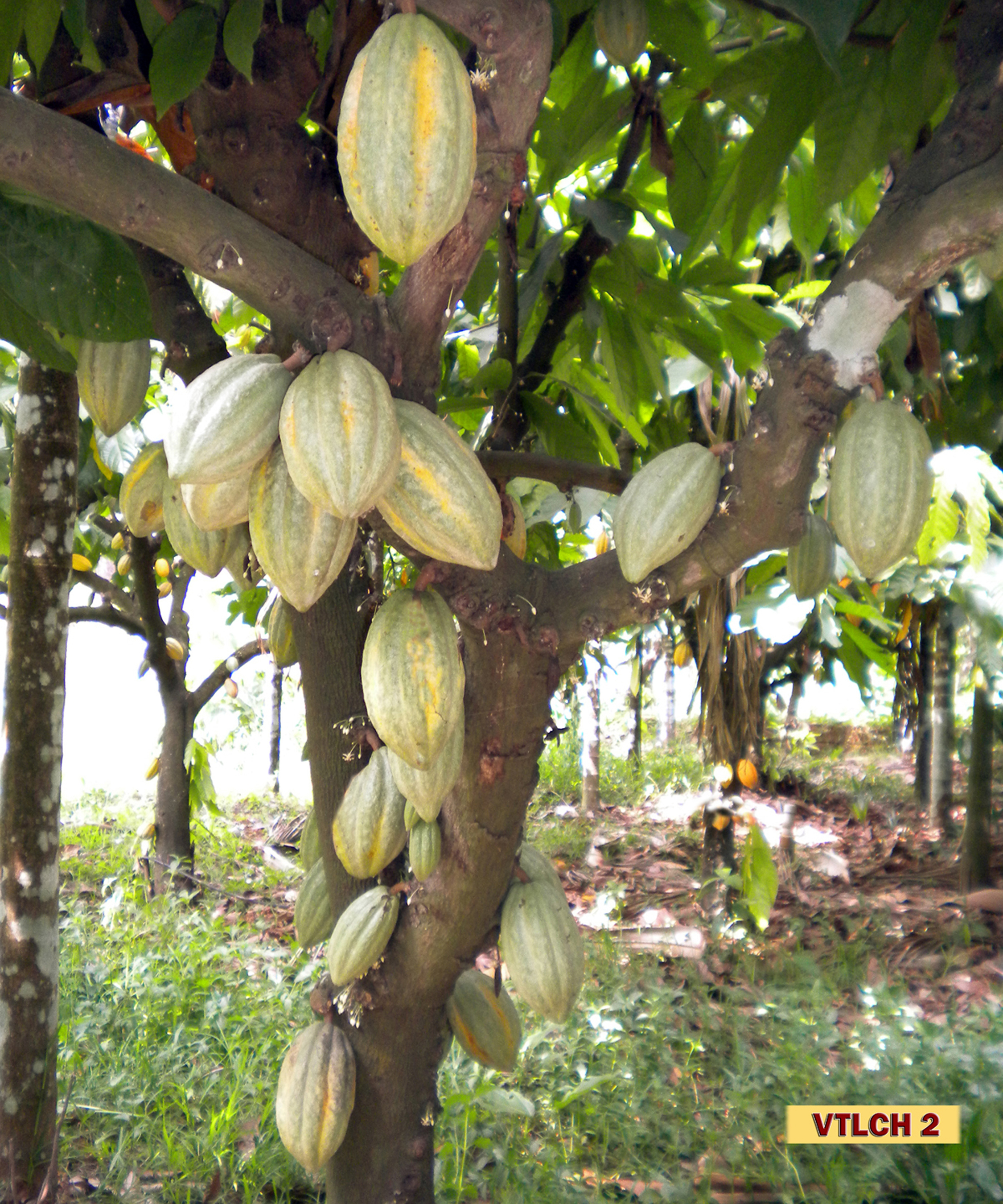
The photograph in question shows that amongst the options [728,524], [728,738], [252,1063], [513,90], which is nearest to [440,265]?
[513,90]

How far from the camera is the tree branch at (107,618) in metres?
3.67

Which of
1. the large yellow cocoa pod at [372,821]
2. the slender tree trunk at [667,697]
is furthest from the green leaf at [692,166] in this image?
the slender tree trunk at [667,697]

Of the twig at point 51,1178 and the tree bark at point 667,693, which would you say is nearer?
the twig at point 51,1178

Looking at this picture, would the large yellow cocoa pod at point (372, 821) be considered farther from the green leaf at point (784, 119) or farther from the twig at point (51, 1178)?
the green leaf at point (784, 119)

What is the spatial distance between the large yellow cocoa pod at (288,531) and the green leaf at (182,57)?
1.39ft

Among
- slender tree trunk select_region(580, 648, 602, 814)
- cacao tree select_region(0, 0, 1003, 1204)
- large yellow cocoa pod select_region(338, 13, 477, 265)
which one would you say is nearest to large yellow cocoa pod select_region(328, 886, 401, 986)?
cacao tree select_region(0, 0, 1003, 1204)

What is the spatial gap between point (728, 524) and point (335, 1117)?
0.87 metres

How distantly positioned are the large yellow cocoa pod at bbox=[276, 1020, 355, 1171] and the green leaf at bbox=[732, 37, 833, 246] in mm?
1155

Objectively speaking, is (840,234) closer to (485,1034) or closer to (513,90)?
(513,90)

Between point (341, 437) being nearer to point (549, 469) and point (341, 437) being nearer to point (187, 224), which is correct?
point (187, 224)

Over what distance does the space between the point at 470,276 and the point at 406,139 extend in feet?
0.53

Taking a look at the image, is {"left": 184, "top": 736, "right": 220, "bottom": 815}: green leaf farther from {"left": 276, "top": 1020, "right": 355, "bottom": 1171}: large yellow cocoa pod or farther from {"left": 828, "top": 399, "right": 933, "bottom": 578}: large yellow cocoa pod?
{"left": 828, "top": 399, "right": 933, "bottom": 578}: large yellow cocoa pod

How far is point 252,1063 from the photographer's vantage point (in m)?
2.31

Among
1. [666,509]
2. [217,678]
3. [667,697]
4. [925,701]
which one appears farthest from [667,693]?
[666,509]
